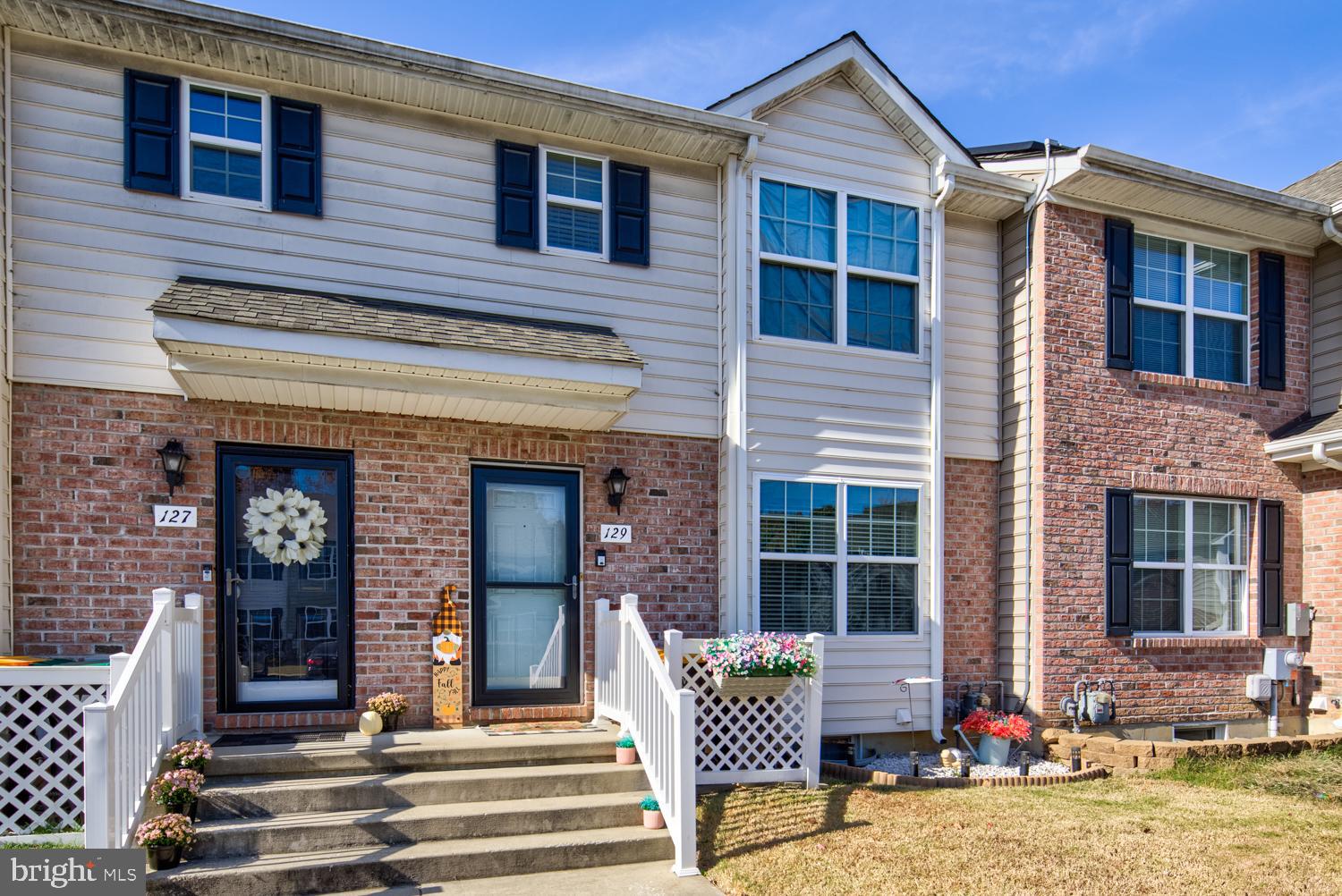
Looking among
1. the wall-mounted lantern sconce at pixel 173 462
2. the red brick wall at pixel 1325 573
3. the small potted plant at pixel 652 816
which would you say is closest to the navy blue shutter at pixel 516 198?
the wall-mounted lantern sconce at pixel 173 462

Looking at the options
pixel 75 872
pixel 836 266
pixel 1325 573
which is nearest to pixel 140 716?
pixel 75 872

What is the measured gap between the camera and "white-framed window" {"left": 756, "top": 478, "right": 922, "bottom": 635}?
8289mm

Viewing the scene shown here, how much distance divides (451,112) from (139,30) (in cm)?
224

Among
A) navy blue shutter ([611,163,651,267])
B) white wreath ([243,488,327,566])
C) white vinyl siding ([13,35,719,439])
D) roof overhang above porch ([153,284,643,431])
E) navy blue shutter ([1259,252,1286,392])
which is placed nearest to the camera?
roof overhang above porch ([153,284,643,431])

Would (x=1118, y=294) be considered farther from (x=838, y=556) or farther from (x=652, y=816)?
(x=652, y=816)

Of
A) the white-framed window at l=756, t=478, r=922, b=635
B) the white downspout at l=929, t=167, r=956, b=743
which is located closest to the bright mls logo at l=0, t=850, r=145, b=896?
the white-framed window at l=756, t=478, r=922, b=635

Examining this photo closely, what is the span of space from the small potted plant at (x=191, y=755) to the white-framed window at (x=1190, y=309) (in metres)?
9.10

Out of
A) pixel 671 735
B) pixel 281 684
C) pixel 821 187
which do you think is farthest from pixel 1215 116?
pixel 281 684

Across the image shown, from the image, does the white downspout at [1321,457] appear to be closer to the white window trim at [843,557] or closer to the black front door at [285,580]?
the white window trim at [843,557]

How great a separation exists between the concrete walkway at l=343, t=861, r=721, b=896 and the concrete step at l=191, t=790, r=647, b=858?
356 millimetres

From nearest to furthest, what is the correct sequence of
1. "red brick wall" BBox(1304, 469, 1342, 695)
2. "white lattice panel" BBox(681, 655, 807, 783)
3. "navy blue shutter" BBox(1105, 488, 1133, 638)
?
"white lattice panel" BBox(681, 655, 807, 783)
"navy blue shutter" BBox(1105, 488, 1133, 638)
"red brick wall" BBox(1304, 469, 1342, 695)

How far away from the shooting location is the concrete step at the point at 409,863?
4.93 metres

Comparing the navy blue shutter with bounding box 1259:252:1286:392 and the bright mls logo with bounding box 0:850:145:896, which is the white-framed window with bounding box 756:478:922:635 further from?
the bright mls logo with bounding box 0:850:145:896

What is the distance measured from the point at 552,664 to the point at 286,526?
2.37 meters
